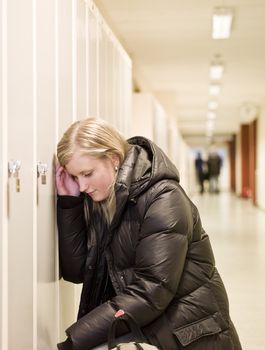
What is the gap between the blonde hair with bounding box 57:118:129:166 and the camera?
213cm

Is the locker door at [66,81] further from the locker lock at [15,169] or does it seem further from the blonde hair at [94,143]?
the locker lock at [15,169]

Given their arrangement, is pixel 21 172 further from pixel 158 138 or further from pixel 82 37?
pixel 158 138

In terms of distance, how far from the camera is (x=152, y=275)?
197 cm

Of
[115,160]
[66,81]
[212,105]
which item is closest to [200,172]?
[212,105]

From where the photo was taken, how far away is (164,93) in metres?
13.7

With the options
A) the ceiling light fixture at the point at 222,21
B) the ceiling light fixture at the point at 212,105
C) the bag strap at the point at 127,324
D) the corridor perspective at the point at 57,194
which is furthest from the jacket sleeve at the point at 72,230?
the ceiling light fixture at the point at 212,105

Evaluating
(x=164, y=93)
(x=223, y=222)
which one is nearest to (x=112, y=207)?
(x=223, y=222)

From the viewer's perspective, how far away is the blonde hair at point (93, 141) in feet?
6.99

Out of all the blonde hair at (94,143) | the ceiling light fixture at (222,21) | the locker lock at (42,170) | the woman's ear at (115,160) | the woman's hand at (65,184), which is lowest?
the woman's hand at (65,184)

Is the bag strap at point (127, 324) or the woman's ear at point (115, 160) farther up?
the woman's ear at point (115, 160)

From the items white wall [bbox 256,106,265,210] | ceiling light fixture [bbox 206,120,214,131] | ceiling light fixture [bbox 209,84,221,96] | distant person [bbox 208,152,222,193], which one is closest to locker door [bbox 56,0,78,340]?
ceiling light fixture [bbox 209,84,221,96]

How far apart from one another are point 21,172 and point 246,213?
12.4m

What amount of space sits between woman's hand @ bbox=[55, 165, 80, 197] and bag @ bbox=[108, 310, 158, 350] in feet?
2.16

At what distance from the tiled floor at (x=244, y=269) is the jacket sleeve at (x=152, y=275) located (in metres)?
1.98
